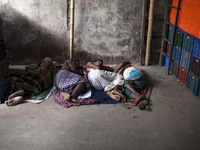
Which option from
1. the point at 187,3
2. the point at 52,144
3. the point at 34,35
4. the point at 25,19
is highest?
the point at 187,3

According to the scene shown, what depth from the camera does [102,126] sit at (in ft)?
9.75

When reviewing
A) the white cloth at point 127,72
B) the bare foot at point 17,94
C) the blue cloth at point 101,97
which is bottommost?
the blue cloth at point 101,97

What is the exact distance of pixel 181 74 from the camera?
171 inches

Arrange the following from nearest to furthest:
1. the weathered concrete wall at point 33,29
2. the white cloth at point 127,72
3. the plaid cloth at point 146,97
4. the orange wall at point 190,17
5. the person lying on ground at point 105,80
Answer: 1. the plaid cloth at point 146,97
2. the orange wall at point 190,17
3. the person lying on ground at point 105,80
4. the white cloth at point 127,72
5. the weathered concrete wall at point 33,29

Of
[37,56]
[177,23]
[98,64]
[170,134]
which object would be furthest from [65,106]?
[177,23]

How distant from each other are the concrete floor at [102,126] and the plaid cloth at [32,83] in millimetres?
311

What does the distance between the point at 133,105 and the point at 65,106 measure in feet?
3.44

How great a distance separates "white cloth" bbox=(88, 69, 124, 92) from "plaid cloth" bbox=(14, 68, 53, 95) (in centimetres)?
82

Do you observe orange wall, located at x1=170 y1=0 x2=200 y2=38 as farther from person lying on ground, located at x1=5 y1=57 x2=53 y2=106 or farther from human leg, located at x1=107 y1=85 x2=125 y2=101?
person lying on ground, located at x1=5 y1=57 x2=53 y2=106

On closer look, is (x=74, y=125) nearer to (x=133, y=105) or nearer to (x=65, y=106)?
(x=65, y=106)

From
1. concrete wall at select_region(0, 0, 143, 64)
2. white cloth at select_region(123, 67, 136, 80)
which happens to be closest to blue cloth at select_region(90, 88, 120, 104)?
white cloth at select_region(123, 67, 136, 80)

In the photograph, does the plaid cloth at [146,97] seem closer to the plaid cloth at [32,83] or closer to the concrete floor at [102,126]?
the concrete floor at [102,126]

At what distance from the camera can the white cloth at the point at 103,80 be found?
391 centimetres

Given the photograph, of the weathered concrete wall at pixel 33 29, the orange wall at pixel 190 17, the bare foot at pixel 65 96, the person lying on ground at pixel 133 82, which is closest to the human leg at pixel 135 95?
the person lying on ground at pixel 133 82
